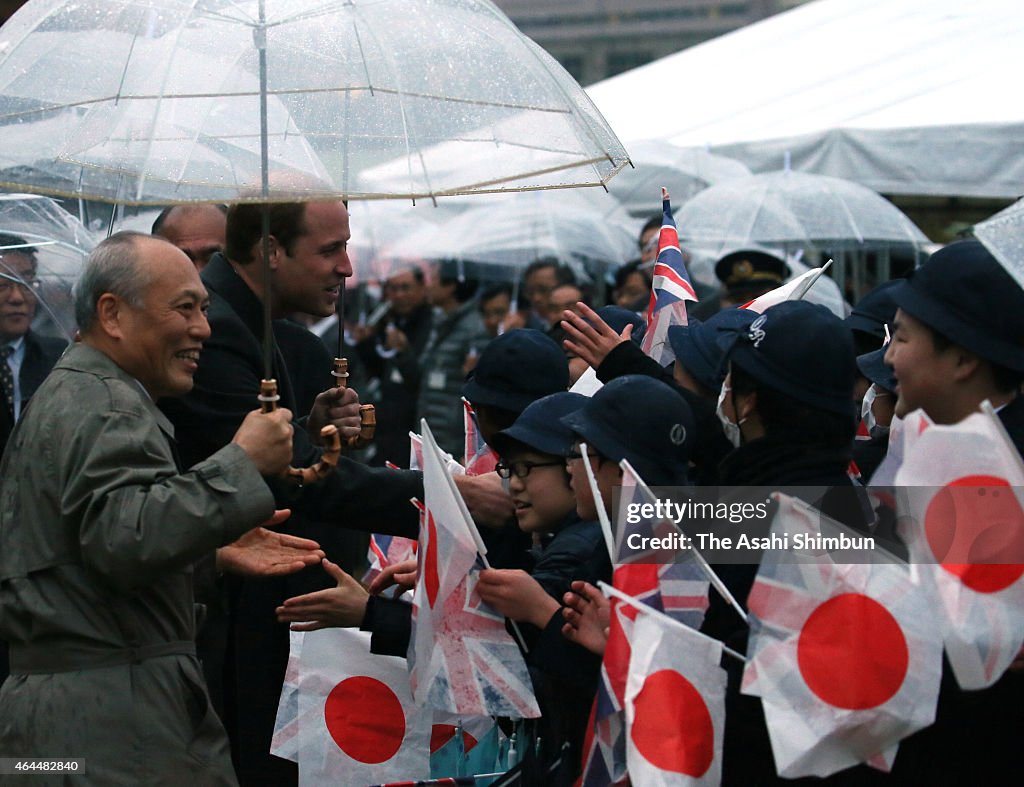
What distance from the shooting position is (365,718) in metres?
4.02

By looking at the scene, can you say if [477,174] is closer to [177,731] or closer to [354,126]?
[354,126]

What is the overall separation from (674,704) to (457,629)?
71cm

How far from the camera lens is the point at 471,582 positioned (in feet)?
11.4

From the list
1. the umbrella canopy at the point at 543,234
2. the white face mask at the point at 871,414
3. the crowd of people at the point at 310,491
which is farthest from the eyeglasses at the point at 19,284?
the umbrella canopy at the point at 543,234

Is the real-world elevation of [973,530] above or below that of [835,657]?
above

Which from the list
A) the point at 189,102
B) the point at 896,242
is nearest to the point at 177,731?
the point at 189,102

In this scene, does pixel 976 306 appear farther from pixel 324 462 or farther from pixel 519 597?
pixel 324 462

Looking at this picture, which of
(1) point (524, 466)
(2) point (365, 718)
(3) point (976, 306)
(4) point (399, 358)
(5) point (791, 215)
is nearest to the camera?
(3) point (976, 306)

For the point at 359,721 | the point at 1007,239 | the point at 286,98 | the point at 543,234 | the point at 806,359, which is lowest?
the point at 359,721

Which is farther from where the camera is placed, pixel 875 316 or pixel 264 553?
pixel 875 316

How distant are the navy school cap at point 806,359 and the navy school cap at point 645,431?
0.67 ft

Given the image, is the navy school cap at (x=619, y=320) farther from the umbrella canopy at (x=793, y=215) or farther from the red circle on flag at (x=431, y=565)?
the umbrella canopy at (x=793, y=215)

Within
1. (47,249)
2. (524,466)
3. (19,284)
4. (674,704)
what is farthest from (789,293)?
A: (19,284)

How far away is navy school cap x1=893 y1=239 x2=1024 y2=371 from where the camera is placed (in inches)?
125
